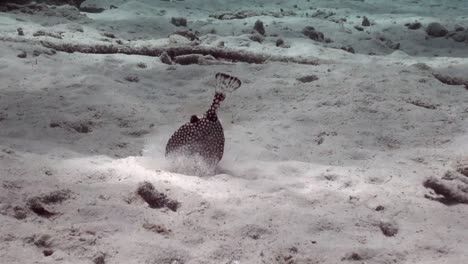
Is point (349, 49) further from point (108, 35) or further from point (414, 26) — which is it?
point (108, 35)

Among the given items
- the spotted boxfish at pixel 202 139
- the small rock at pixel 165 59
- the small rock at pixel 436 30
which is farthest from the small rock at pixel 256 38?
the spotted boxfish at pixel 202 139

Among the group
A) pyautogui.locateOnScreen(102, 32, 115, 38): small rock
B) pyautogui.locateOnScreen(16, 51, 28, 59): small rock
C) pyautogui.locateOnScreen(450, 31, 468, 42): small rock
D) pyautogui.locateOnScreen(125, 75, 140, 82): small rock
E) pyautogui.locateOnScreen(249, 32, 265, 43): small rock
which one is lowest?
pyautogui.locateOnScreen(125, 75, 140, 82): small rock

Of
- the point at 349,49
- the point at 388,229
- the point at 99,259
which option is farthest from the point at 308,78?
the point at 99,259

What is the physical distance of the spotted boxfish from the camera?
3.41 metres

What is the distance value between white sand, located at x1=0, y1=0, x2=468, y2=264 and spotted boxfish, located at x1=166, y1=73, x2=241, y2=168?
0.53 feet

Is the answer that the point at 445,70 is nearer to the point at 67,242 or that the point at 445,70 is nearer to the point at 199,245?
the point at 199,245

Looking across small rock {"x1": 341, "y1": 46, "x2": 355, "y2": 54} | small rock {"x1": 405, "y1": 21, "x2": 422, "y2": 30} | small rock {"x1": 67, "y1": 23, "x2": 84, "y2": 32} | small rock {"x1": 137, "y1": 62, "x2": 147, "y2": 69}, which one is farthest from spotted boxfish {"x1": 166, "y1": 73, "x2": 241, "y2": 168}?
small rock {"x1": 405, "y1": 21, "x2": 422, "y2": 30}

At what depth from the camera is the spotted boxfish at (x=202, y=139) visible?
341 cm

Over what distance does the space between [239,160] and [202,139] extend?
45 centimetres

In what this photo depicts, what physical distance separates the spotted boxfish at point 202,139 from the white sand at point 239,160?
0.16m

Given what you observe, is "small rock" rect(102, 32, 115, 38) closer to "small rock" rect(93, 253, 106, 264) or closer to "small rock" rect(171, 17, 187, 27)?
"small rock" rect(171, 17, 187, 27)

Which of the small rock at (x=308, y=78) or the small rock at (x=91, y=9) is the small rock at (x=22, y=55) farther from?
the small rock at (x=91, y=9)

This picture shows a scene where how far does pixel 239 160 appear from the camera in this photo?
144 inches

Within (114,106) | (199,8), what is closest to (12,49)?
(114,106)
